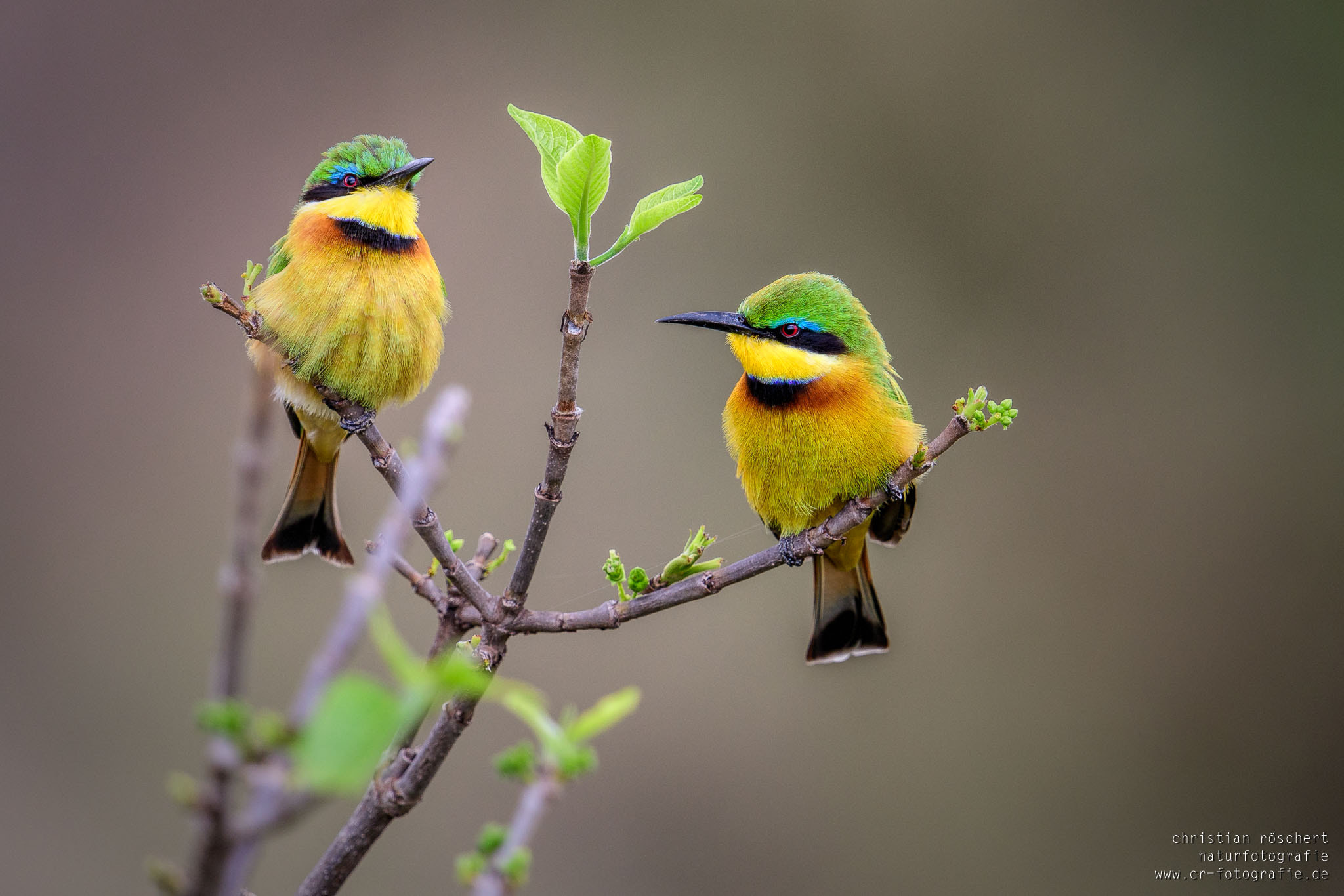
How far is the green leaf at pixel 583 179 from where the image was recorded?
39.1 inches

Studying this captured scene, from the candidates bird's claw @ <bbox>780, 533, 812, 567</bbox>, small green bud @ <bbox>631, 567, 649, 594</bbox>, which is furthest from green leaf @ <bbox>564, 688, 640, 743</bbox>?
bird's claw @ <bbox>780, 533, 812, 567</bbox>

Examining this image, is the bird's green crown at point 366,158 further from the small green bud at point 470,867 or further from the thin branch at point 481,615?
the small green bud at point 470,867

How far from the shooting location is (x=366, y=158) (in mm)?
1964

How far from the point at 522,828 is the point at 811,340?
1.47 metres

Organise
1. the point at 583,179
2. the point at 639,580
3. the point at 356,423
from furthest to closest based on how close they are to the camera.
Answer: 1. the point at 356,423
2. the point at 639,580
3. the point at 583,179

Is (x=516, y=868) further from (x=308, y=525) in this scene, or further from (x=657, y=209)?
(x=308, y=525)

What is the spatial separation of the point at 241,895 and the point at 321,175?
1.39 meters

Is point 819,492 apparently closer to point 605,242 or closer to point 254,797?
point 254,797

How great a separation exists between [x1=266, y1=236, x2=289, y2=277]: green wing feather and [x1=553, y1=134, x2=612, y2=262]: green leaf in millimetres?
1165

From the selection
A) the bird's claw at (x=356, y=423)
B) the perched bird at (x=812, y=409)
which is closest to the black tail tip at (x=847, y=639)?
the perched bird at (x=812, y=409)

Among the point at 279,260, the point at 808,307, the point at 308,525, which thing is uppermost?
the point at 279,260

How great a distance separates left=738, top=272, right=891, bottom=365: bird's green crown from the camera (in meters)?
1.88

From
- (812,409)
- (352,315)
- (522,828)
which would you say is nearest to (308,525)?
(352,315)

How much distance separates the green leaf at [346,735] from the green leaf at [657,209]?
0.68 metres
